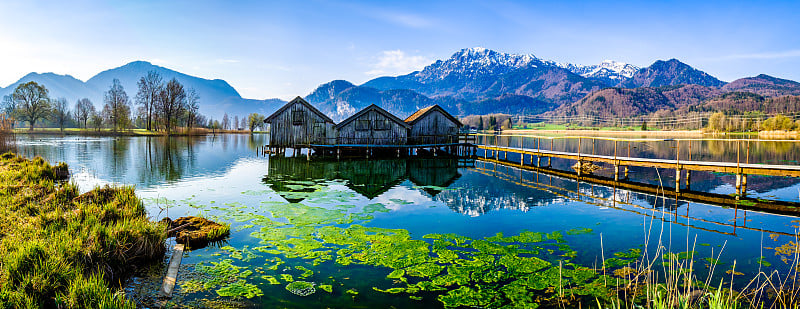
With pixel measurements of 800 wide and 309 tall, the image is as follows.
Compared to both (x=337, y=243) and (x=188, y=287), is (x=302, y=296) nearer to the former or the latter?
(x=188, y=287)

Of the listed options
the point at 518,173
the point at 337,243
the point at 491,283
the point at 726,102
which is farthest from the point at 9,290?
the point at 726,102

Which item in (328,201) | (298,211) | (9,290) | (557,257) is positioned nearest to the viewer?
(9,290)

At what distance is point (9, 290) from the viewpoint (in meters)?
5.34

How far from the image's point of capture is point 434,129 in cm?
4412

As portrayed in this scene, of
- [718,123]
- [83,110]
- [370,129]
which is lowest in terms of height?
[370,129]

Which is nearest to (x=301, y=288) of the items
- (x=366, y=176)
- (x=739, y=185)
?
(x=366, y=176)

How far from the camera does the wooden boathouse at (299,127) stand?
40.8 metres

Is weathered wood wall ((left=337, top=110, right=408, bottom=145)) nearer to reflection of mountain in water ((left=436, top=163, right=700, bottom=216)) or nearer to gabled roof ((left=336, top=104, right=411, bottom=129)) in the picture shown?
gabled roof ((left=336, top=104, right=411, bottom=129))

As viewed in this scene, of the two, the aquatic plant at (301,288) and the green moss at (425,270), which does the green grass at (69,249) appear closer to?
the aquatic plant at (301,288)

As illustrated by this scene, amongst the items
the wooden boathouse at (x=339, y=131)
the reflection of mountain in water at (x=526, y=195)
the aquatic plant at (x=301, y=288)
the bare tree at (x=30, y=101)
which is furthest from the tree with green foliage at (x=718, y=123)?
the bare tree at (x=30, y=101)

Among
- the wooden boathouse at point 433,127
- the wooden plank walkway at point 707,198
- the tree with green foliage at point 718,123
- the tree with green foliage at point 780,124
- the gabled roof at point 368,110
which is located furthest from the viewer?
the tree with green foliage at point 718,123

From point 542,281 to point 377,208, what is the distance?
8236 mm

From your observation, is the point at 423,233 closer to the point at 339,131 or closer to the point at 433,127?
the point at 339,131

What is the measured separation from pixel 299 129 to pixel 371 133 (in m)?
7.91
